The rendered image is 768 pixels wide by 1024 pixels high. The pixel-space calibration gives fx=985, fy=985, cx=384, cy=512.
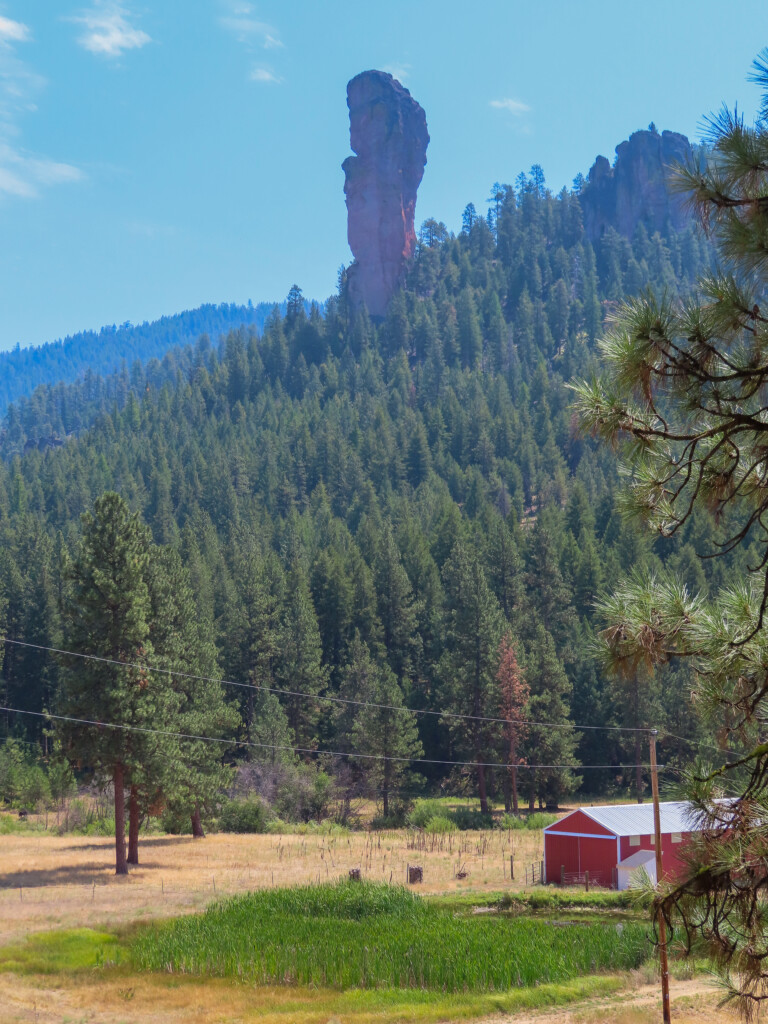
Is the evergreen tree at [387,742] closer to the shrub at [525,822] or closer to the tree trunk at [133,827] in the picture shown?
the shrub at [525,822]

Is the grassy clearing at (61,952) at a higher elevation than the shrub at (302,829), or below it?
higher

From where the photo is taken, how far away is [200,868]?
36000 millimetres

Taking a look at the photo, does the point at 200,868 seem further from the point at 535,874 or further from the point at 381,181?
the point at 381,181

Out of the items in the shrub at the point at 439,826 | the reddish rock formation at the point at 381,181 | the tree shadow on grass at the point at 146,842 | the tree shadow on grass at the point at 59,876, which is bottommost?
the shrub at the point at 439,826

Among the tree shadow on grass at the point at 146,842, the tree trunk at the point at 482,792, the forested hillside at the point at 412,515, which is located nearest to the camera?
the tree shadow on grass at the point at 146,842

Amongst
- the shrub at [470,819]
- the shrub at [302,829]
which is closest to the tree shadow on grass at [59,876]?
the shrub at [302,829]

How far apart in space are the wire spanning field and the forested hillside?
6.75 m

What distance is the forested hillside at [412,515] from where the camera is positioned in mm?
58000

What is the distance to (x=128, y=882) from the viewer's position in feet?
107

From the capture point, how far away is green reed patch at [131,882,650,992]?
2105 centimetres

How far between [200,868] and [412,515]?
51990mm

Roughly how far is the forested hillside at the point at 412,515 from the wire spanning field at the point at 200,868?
266 inches

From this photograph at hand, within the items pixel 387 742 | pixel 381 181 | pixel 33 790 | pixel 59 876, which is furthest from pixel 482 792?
pixel 381 181

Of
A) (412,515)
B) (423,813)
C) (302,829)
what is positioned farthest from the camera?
(412,515)
